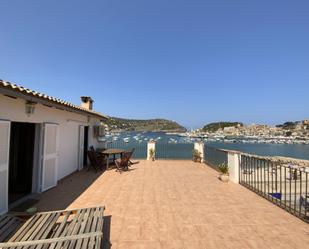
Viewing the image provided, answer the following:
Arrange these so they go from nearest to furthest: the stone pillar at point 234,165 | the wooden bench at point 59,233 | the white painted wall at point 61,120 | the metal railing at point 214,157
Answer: the wooden bench at point 59,233 → the white painted wall at point 61,120 → the stone pillar at point 234,165 → the metal railing at point 214,157

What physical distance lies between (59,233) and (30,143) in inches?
163

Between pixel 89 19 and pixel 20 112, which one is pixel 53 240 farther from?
pixel 89 19

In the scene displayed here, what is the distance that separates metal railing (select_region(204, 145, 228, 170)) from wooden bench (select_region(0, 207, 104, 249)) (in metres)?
6.55

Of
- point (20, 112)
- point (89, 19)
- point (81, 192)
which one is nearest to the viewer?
point (20, 112)

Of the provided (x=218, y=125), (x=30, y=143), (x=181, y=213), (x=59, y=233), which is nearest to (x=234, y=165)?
(x=181, y=213)

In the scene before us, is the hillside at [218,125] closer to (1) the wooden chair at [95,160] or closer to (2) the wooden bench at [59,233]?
(1) the wooden chair at [95,160]

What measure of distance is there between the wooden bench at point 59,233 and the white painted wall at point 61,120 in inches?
92.0

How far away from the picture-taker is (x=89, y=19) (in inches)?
361

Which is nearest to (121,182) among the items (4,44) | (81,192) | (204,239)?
(81,192)

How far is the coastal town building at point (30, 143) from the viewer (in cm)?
426

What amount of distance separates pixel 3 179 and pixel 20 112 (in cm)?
156

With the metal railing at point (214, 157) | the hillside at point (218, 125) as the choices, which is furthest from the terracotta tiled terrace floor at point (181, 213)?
the hillside at point (218, 125)

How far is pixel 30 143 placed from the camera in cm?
618

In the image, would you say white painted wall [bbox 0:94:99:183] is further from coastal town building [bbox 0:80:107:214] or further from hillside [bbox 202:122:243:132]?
hillside [bbox 202:122:243:132]
